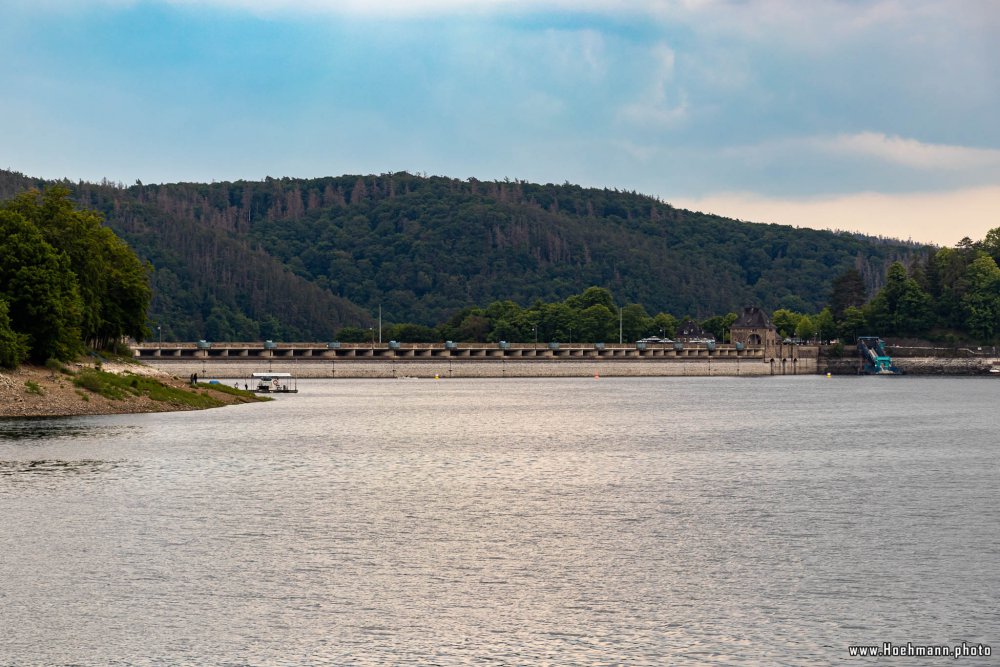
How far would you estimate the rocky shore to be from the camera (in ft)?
356

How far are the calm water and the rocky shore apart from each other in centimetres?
1945

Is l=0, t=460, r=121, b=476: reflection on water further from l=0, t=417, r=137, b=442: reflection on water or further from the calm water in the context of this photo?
l=0, t=417, r=137, b=442: reflection on water

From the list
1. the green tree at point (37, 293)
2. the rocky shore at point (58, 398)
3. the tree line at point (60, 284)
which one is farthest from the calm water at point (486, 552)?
the tree line at point (60, 284)

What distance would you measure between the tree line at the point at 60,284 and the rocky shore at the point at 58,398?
5.94ft

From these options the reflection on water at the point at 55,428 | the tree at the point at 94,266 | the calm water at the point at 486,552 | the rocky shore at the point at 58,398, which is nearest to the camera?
the calm water at the point at 486,552

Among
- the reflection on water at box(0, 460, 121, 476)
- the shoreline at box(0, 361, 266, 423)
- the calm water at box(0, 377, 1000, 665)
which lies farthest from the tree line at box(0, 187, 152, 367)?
the reflection on water at box(0, 460, 121, 476)

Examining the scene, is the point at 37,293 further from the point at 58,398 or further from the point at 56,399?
the point at 56,399

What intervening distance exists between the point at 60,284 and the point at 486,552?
9202 cm

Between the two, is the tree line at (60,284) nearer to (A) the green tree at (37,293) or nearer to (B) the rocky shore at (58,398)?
(A) the green tree at (37,293)

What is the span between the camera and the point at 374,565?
40625 millimetres

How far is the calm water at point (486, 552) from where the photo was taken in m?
31.2

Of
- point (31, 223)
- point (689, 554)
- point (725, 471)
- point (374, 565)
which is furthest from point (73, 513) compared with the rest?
point (31, 223)

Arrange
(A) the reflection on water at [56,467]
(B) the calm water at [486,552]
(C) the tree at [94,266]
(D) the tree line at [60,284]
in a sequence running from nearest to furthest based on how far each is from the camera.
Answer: (B) the calm water at [486,552] < (A) the reflection on water at [56,467] < (D) the tree line at [60,284] < (C) the tree at [94,266]

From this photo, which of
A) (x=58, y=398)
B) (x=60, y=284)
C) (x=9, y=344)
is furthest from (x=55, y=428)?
(x=60, y=284)
